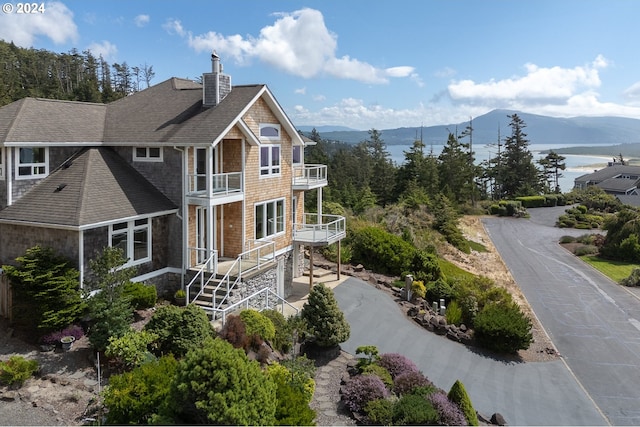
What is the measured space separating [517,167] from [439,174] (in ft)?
79.5

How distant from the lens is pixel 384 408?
40.9 ft

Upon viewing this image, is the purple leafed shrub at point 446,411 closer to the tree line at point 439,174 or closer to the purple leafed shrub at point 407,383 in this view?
the purple leafed shrub at point 407,383

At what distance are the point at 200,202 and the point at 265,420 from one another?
1073 centimetres

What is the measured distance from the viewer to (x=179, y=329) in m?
13.8

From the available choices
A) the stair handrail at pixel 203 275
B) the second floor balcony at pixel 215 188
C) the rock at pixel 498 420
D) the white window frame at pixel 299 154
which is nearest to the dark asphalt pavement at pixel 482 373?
the rock at pixel 498 420

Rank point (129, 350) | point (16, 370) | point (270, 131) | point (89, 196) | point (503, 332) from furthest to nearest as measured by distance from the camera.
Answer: point (270, 131)
point (503, 332)
point (89, 196)
point (129, 350)
point (16, 370)

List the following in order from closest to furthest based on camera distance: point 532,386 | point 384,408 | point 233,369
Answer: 1. point 233,369
2. point 384,408
3. point 532,386

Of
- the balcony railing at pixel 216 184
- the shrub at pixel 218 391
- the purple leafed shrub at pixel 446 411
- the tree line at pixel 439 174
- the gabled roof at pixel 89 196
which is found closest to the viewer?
the shrub at pixel 218 391

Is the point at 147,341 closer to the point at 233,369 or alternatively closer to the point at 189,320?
the point at 189,320

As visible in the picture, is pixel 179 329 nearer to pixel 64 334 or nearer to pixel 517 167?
pixel 64 334

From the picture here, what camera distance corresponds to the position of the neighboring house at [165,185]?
16.5m

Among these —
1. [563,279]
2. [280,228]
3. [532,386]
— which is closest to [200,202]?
[280,228]

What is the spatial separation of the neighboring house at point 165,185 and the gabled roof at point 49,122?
0.06m

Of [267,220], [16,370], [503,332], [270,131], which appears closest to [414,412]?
[503,332]
